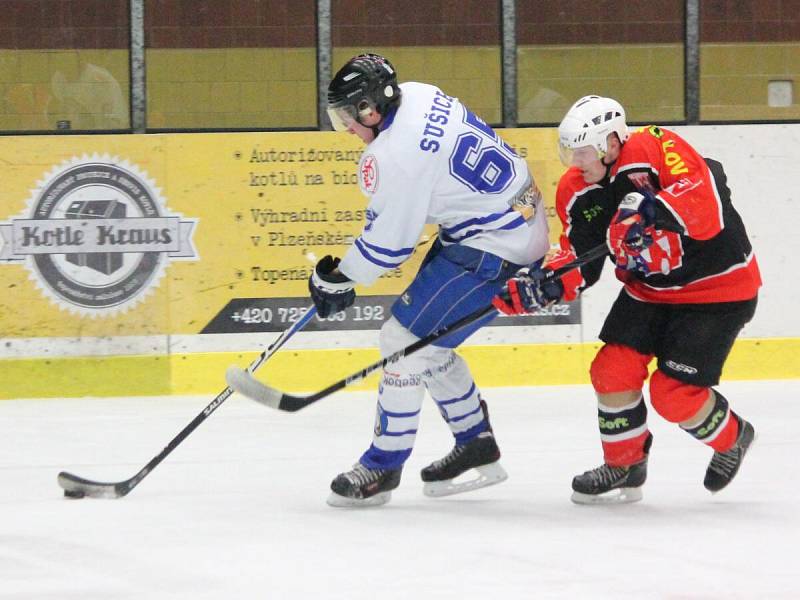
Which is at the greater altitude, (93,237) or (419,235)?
(419,235)

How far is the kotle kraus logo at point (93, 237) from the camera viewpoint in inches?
223

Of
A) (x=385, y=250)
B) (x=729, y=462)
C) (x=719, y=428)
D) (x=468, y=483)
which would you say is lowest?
(x=468, y=483)

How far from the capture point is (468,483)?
370 centimetres

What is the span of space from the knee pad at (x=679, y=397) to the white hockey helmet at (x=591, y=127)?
0.59 m

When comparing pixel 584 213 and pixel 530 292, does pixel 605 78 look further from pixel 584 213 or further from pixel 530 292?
pixel 530 292

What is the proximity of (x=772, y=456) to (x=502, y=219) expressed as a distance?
52.1 inches

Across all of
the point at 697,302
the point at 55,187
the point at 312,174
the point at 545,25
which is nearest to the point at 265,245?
the point at 312,174

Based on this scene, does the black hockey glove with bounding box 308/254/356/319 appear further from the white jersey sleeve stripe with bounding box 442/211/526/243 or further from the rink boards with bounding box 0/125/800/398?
the rink boards with bounding box 0/125/800/398

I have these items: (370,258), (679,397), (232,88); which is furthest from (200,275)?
(679,397)

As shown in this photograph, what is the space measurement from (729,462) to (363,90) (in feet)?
4.37

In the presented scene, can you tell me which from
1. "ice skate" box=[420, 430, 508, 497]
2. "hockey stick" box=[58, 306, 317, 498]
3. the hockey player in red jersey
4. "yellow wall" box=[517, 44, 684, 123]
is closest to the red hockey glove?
the hockey player in red jersey

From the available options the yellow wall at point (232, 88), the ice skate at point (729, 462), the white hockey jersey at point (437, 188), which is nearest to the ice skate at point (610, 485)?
the ice skate at point (729, 462)

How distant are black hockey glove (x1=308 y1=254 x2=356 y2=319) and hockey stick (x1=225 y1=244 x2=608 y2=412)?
184mm

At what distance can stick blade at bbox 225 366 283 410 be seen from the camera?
3541 millimetres
